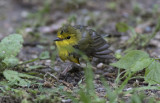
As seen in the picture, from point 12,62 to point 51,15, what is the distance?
3702mm

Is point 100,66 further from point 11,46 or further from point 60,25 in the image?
point 60,25

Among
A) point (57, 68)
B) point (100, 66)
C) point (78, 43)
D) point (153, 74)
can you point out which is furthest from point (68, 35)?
point (153, 74)

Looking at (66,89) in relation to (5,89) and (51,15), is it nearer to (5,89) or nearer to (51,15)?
(5,89)

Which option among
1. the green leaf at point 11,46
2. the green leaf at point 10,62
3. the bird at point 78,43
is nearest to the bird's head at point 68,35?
the bird at point 78,43

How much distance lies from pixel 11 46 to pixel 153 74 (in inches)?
77.3

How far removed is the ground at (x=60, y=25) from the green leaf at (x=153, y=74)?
149mm

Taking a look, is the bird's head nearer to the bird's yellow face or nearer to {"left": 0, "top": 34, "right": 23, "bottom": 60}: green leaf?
the bird's yellow face

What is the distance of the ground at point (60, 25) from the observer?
3422 mm

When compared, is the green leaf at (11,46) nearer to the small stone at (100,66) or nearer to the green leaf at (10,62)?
the green leaf at (10,62)

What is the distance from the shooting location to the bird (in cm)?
407

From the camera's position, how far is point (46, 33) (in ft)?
21.2

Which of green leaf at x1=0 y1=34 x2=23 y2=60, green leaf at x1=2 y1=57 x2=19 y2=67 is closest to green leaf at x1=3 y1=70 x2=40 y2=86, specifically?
green leaf at x1=2 y1=57 x2=19 y2=67

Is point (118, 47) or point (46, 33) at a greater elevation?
point (46, 33)

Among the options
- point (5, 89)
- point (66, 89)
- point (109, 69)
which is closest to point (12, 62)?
point (5, 89)
